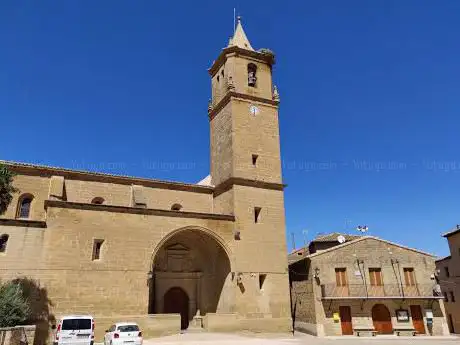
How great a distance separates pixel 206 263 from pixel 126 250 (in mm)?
6154

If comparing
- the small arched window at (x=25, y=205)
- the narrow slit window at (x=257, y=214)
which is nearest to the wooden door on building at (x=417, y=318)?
the narrow slit window at (x=257, y=214)

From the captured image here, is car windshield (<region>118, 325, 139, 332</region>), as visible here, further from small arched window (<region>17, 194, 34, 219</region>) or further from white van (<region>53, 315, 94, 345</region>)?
small arched window (<region>17, 194, 34, 219</region>)

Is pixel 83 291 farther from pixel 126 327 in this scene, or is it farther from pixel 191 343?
pixel 191 343

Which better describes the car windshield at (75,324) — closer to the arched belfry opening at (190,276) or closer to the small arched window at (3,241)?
the small arched window at (3,241)

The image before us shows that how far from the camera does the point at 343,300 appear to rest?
2391 centimetres

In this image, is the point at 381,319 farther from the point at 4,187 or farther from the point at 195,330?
the point at 4,187

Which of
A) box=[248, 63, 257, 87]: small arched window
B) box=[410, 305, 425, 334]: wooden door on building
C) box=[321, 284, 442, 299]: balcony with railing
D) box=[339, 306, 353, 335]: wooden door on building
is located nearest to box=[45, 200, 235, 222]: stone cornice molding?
box=[321, 284, 442, 299]: balcony with railing

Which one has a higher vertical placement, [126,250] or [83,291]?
[126,250]

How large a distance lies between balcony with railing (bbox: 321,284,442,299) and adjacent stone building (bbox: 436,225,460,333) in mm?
7807

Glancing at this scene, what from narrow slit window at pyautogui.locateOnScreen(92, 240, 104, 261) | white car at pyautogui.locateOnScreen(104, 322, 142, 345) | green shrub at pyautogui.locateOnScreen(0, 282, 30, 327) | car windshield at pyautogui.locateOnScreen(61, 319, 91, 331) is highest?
narrow slit window at pyautogui.locateOnScreen(92, 240, 104, 261)

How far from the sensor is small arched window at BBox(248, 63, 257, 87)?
88.5ft

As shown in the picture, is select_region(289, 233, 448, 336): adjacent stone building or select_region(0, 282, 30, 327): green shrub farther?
select_region(289, 233, 448, 336): adjacent stone building

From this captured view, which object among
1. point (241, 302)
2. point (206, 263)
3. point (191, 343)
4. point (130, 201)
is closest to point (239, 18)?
point (130, 201)

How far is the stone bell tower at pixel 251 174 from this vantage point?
22125 mm
